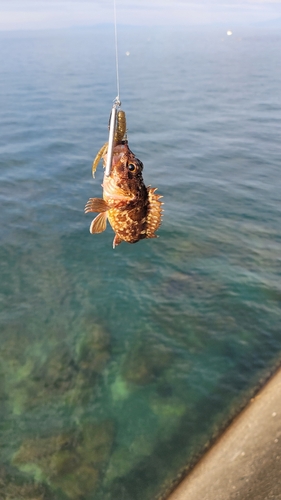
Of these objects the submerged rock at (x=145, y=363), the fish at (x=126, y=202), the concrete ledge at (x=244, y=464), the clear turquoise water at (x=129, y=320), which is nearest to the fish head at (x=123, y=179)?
the fish at (x=126, y=202)

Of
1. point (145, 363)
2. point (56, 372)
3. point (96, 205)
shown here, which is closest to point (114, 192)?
point (96, 205)

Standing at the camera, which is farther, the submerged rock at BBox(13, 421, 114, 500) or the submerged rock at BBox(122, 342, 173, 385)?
the submerged rock at BBox(122, 342, 173, 385)

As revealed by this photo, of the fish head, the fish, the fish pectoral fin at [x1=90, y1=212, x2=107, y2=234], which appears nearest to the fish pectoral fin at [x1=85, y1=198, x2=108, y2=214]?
the fish

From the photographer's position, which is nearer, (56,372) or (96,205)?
(96,205)

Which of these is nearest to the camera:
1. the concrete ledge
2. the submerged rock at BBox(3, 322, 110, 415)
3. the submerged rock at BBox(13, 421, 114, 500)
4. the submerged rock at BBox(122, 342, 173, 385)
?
the concrete ledge

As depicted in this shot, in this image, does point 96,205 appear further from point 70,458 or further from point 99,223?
point 70,458

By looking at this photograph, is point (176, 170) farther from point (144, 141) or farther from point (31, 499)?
point (31, 499)

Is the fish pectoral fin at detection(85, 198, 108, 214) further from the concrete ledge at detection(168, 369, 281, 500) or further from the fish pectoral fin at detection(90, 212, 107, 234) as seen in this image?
the concrete ledge at detection(168, 369, 281, 500)
